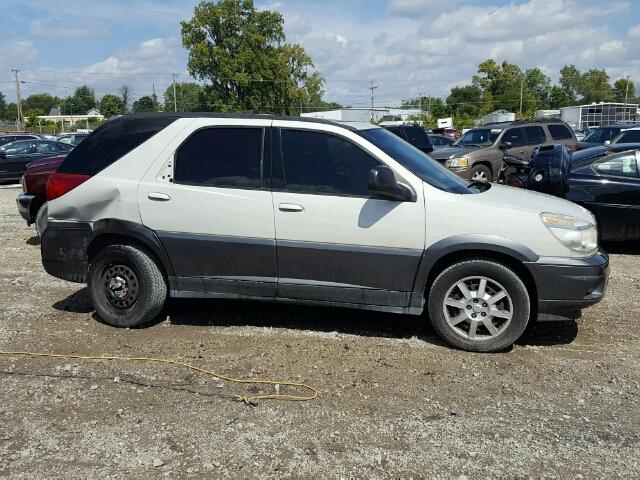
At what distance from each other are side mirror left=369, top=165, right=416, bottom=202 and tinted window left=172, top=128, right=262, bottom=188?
0.97 metres

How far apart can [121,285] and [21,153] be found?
51.2 ft

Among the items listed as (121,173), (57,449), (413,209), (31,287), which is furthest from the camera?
(31,287)

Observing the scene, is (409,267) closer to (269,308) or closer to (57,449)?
(269,308)

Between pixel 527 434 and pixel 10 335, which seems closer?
pixel 527 434

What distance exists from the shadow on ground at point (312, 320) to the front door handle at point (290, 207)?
1.17 metres

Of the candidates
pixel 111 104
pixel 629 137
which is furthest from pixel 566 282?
pixel 111 104

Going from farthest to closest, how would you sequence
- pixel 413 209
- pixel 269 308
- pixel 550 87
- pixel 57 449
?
pixel 550 87 < pixel 269 308 < pixel 413 209 < pixel 57 449

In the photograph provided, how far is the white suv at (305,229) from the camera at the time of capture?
462cm

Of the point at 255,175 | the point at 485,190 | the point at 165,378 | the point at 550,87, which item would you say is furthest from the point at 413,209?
the point at 550,87

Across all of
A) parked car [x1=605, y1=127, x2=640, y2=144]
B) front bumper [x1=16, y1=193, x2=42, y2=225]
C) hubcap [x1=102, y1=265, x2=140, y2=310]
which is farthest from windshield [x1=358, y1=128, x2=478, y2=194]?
parked car [x1=605, y1=127, x2=640, y2=144]

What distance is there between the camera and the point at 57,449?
3398 mm

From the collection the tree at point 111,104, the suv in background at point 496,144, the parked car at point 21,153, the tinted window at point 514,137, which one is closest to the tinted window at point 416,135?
the suv in background at point 496,144

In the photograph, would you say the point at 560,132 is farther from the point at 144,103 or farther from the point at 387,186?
the point at 144,103

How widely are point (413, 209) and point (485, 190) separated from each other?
95 cm
